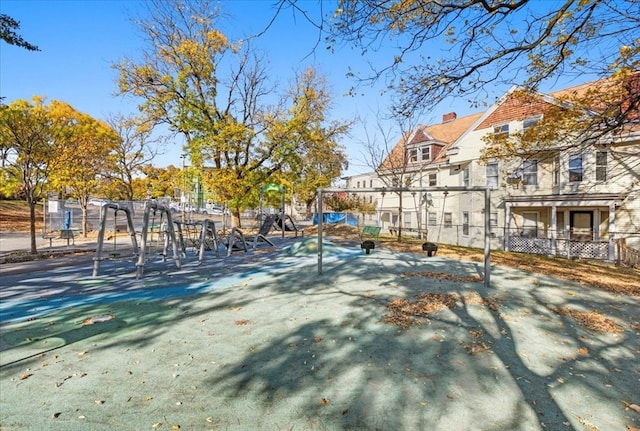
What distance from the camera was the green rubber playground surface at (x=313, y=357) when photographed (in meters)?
2.76

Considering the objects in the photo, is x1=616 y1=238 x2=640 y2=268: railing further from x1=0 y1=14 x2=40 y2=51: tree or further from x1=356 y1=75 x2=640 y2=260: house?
x1=0 y1=14 x2=40 y2=51: tree

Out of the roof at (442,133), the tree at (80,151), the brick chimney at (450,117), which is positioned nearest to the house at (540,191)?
the roof at (442,133)

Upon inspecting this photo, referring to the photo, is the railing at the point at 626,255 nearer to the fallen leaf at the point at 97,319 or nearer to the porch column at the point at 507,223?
the porch column at the point at 507,223

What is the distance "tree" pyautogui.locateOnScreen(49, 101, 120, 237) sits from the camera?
15.3 m

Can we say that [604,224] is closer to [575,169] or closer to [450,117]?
[575,169]

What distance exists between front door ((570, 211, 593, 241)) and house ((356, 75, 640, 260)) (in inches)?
1.8

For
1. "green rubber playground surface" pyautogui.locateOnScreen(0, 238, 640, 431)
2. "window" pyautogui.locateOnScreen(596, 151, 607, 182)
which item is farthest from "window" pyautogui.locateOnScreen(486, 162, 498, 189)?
"green rubber playground surface" pyautogui.locateOnScreen(0, 238, 640, 431)

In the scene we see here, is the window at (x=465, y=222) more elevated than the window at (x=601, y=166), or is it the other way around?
the window at (x=601, y=166)

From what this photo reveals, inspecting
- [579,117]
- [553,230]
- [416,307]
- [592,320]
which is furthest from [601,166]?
[416,307]

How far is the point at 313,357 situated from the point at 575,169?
20760 mm

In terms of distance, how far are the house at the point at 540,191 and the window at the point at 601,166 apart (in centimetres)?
1

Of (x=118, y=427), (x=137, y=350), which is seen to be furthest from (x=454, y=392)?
(x=137, y=350)

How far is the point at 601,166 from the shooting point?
17.7 m

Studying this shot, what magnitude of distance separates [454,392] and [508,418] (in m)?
0.48
